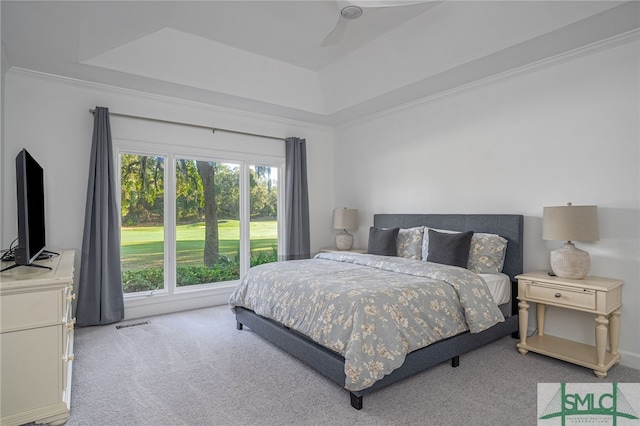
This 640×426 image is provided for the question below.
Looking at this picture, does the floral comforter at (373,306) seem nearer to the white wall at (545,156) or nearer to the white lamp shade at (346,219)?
the white wall at (545,156)

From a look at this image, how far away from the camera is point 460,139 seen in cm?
411

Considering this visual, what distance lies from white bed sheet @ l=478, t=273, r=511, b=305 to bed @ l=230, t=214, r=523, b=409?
20 millimetres

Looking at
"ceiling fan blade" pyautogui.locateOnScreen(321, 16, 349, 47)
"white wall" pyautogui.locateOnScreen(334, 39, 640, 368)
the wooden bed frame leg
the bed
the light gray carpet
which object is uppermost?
"ceiling fan blade" pyautogui.locateOnScreen(321, 16, 349, 47)

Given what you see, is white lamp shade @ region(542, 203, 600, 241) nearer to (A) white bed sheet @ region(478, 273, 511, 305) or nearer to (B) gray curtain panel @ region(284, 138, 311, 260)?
(A) white bed sheet @ region(478, 273, 511, 305)

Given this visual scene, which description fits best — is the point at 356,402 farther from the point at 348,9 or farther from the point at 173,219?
the point at 173,219

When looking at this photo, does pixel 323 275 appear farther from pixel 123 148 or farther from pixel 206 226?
pixel 123 148

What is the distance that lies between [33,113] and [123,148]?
866mm

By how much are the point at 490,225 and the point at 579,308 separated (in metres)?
1.17

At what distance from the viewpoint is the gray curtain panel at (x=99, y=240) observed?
3.72 metres

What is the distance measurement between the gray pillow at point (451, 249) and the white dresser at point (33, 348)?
3077 millimetres

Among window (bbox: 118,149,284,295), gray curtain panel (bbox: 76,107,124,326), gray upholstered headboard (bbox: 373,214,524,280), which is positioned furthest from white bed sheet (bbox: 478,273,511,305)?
gray curtain panel (bbox: 76,107,124,326)

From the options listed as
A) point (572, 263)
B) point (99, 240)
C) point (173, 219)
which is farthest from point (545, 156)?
point (99, 240)

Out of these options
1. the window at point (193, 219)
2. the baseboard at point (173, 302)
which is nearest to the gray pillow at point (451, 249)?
the window at point (193, 219)

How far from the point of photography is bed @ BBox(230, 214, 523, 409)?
91.7 inches
